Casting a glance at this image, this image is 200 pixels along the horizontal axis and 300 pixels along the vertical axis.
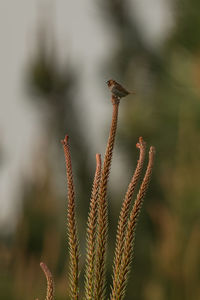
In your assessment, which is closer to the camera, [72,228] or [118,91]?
[72,228]

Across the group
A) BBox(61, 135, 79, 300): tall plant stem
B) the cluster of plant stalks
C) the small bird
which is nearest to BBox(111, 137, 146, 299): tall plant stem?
the cluster of plant stalks

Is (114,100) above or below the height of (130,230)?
above

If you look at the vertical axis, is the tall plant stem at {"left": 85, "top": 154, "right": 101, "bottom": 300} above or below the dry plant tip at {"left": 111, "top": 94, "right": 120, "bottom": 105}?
below

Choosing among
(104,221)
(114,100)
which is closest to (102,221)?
(104,221)

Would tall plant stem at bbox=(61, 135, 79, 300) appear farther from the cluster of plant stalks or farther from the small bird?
the small bird

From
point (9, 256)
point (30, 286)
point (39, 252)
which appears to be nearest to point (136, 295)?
point (39, 252)

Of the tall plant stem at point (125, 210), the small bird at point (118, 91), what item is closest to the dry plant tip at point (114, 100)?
the small bird at point (118, 91)

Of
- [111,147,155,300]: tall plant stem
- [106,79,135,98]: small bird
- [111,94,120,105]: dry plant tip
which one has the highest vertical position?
[106,79,135,98]: small bird

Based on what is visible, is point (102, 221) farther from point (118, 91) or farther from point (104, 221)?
point (118, 91)

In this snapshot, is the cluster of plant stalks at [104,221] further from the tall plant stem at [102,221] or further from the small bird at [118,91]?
the small bird at [118,91]

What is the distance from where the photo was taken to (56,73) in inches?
738

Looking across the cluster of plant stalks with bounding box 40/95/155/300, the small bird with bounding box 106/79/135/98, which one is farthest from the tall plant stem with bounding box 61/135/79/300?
the small bird with bounding box 106/79/135/98

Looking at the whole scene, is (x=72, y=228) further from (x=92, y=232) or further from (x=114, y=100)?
(x=114, y=100)

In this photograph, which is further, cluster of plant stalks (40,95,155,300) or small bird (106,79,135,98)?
small bird (106,79,135,98)
